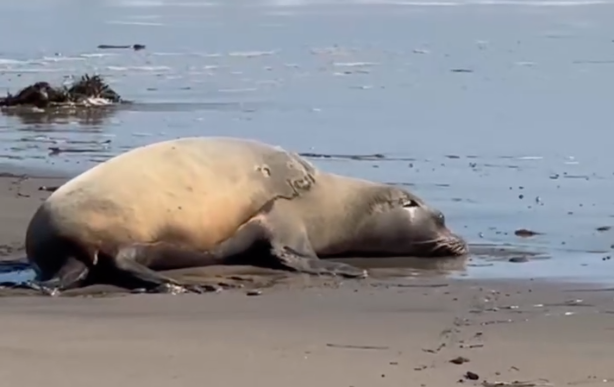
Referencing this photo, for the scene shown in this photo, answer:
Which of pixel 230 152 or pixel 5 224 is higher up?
pixel 230 152

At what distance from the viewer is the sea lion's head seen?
26.9 feet

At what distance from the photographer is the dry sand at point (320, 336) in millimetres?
4426

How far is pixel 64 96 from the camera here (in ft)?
51.0

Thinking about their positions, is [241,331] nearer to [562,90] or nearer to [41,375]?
[41,375]

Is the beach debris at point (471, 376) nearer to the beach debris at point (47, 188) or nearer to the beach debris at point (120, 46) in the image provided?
the beach debris at point (47, 188)

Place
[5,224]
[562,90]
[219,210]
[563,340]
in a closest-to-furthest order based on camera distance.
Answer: [563,340], [219,210], [5,224], [562,90]

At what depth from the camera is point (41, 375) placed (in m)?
4.34

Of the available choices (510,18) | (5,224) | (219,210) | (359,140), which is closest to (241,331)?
(219,210)

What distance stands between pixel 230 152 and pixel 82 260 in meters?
1.27

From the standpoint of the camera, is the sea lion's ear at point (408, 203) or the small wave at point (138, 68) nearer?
the sea lion's ear at point (408, 203)

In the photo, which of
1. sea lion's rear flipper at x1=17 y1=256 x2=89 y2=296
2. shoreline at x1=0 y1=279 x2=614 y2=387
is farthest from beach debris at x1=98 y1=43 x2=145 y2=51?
shoreline at x1=0 y1=279 x2=614 y2=387

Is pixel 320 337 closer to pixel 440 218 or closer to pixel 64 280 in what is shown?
pixel 64 280

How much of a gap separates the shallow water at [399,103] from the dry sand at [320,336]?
1.04 metres

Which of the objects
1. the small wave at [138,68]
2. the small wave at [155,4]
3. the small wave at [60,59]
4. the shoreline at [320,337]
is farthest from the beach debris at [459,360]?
the small wave at [155,4]
